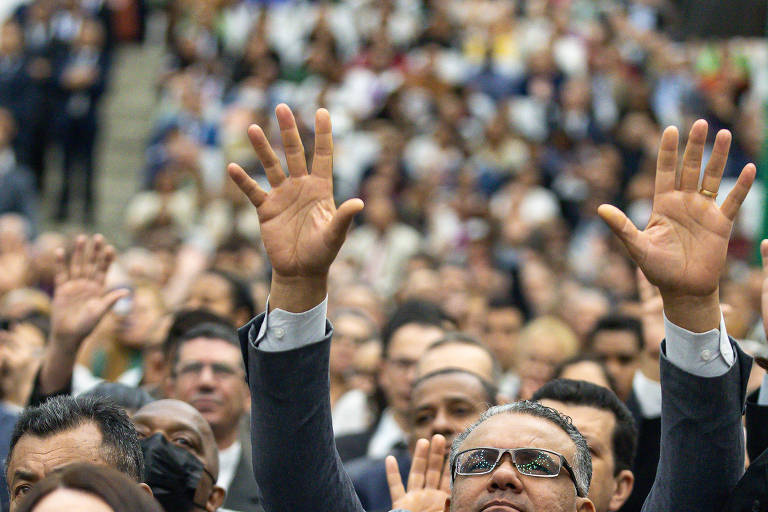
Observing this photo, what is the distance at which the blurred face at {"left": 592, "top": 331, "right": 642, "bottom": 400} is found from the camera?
6254mm

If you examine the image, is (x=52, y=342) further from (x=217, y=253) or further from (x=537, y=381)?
(x=217, y=253)

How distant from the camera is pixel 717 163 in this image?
11.0 ft

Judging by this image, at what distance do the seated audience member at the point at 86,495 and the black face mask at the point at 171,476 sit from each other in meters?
1.34

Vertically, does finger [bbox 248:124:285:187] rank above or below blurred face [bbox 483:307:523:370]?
below

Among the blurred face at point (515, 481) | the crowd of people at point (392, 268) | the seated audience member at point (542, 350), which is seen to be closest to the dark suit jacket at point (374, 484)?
the crowd of people at point (392, 268)

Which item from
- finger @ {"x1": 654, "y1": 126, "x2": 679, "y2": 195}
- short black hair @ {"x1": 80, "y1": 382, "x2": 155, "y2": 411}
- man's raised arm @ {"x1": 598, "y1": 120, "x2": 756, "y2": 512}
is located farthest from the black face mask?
finger @ {"x1": 654, "y1": 126, "x2": 679, "y2": 195}

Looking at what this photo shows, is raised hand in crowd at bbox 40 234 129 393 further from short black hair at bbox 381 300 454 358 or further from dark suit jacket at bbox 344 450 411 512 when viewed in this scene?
short black hair at bbox 381 300 454 358

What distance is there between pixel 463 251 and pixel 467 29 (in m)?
4.64

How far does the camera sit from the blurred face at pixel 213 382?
16.5 ft

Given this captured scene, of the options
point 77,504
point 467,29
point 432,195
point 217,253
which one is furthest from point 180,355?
point 467,29

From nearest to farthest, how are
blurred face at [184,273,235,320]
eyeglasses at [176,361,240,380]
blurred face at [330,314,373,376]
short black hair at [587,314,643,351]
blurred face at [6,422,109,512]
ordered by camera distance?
blurred face at [6,422,109,512] → eyeglasses at [176,361,240,380] → short black hair at [587,314,643,351] → blurred face at [184,273,235,320] → blurred face at [330,314,373,376]

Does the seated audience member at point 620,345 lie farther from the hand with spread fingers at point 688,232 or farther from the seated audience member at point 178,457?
the hand with spread fingers at point 688,232

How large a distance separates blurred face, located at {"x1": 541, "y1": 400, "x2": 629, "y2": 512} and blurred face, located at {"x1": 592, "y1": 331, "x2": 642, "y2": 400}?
6.01 feet

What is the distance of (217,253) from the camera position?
9930 mm
